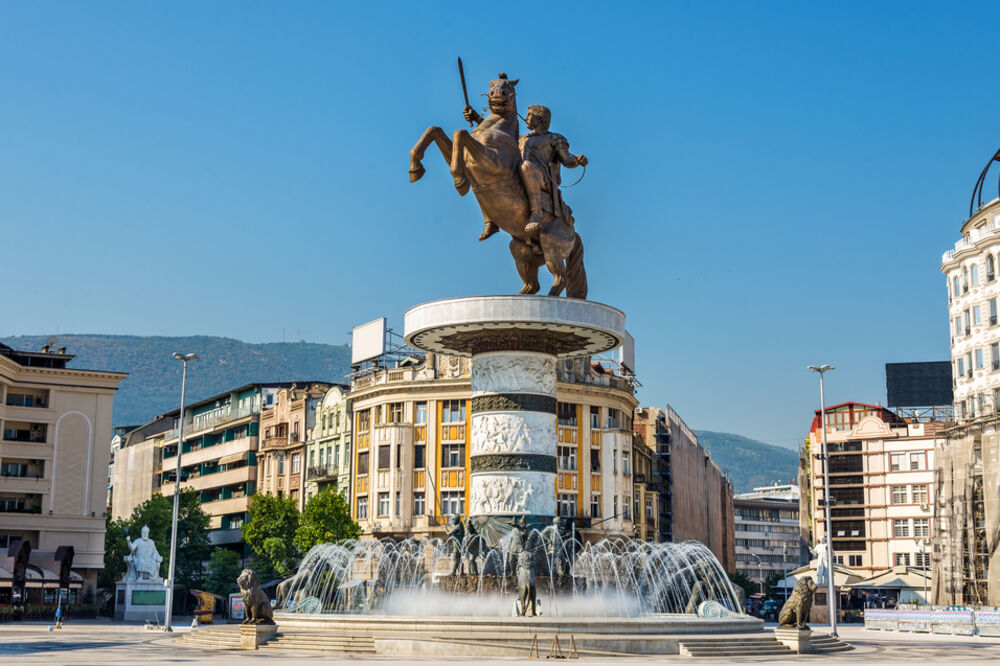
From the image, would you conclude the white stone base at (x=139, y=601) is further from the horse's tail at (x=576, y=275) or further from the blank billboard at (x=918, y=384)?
the blank billboard at (x=918, y=384)

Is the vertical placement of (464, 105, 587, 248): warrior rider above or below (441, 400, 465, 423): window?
above

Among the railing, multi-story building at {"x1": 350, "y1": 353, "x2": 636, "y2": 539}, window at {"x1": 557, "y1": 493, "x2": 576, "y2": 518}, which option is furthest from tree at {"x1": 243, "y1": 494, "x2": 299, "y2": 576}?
the railing

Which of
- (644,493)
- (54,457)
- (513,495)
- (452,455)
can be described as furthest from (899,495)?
(513,495)

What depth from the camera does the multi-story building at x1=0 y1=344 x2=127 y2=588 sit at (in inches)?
2437

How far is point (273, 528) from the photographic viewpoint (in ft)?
205

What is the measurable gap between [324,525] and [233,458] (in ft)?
94.2

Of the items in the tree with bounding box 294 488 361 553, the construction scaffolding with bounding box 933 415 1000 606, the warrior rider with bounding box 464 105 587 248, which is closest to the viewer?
the warrior rider with bounding box 464 105 587 248

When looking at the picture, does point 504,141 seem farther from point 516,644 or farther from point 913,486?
point 913,486

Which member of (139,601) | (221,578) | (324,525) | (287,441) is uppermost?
(287,441)

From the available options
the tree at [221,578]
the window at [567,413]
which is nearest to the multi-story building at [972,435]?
the window at [567,413]

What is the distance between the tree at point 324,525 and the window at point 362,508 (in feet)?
19.5

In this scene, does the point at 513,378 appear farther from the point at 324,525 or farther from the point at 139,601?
the point at 324,525

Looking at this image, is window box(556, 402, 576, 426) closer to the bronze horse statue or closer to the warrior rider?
the bronze horse statue

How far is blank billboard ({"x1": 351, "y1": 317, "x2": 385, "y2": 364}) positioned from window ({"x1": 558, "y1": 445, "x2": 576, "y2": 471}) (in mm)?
13869
